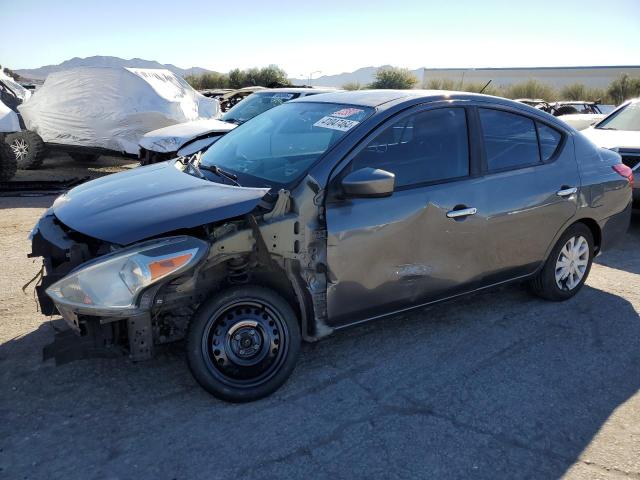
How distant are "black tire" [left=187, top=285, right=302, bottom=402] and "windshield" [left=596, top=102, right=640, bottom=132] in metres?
7.60

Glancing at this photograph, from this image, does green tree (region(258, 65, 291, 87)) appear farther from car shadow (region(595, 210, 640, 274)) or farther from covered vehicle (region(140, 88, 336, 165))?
car shadow (region(595, 210, 640, 274))

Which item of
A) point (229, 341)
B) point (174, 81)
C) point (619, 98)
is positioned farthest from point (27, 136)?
point (619, 98)

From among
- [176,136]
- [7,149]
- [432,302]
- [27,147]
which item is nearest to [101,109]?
[27,147]

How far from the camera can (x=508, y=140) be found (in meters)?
4.29

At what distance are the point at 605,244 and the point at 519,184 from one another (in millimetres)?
1420

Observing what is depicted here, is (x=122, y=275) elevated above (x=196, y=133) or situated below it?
below

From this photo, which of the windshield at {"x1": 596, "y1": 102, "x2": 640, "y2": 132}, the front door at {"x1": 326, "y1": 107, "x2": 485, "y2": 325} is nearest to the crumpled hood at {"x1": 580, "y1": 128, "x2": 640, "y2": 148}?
the windshield at {"x1": 596, "y1": 102, "x2": 640, "y2": 132}

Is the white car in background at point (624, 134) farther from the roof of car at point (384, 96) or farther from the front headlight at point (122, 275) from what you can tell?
the front headlight at point (122, 275)

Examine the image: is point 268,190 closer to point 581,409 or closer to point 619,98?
point 581,409

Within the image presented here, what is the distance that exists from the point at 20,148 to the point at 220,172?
8.92 m

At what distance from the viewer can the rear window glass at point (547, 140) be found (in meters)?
4.50

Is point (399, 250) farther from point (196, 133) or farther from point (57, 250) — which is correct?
point (196, 133)

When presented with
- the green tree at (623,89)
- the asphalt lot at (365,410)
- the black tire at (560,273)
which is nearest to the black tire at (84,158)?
the asphalt lot at (365,410)

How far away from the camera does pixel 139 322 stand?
120 inches
